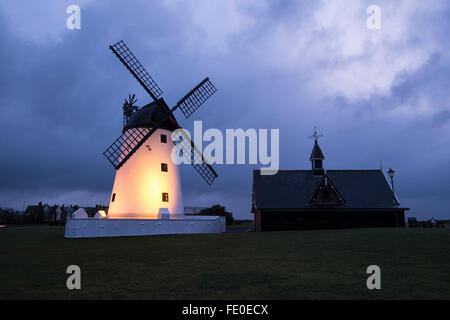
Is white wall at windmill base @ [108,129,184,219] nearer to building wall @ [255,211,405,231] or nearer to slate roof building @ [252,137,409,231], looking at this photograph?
slate roof building @ [252,137,409,231]

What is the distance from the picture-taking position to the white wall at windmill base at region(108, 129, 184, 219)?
79.3ft

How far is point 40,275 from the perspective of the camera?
26.7 ft

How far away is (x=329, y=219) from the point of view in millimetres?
28312

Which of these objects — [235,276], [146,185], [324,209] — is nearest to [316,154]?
[324,209]

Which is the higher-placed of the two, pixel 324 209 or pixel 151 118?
pixel 151 118

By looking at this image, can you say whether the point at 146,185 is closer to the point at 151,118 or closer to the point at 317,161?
the point at 151,118

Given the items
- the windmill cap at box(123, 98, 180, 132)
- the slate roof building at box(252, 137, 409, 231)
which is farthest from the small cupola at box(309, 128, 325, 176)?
the windmill cap at box(123, 98, 180, 132)

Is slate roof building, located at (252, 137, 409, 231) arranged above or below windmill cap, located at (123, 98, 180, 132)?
below

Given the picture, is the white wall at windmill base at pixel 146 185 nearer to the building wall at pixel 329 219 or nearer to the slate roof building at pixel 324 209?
the slate roof building at pixel 324 209

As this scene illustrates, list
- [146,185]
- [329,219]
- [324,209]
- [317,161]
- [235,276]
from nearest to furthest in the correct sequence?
[235,276], [146,185], [324,209], [329,219], [317,161]

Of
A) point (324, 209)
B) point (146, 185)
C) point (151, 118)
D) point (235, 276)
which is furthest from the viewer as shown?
point (324, 209)

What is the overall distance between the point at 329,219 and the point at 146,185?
1749cm

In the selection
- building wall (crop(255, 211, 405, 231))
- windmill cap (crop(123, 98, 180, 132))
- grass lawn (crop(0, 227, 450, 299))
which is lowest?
building wall (crop(255, 211, 405, 231))

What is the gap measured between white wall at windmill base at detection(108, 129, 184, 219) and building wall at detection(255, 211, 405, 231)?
30.2ft
